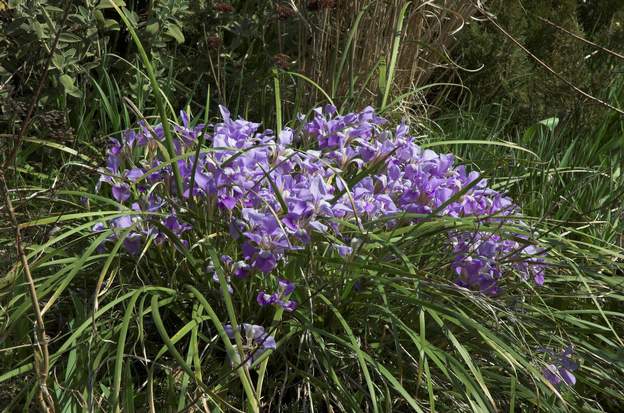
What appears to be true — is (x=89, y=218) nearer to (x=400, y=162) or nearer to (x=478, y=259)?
(x=400, y=162)

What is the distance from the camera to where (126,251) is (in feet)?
7.61

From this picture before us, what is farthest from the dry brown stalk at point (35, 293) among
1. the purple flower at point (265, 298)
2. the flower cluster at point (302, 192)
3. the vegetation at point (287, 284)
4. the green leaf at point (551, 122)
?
the green leaf at point (551, 122)

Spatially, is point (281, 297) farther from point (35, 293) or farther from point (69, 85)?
point (69, 85)

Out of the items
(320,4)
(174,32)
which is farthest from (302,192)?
(174,32)

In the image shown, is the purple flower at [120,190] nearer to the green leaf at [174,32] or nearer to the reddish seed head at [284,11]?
the reddish seed head at [284,11]

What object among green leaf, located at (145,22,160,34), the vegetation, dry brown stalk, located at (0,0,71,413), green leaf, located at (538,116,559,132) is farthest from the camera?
green leaf, located at (538,116,559,132)

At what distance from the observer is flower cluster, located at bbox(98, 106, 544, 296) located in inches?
82.9

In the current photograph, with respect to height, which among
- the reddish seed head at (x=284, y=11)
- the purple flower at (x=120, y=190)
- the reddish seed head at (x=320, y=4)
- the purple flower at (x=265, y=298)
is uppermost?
the reddish seed head at (x=320, y=4)

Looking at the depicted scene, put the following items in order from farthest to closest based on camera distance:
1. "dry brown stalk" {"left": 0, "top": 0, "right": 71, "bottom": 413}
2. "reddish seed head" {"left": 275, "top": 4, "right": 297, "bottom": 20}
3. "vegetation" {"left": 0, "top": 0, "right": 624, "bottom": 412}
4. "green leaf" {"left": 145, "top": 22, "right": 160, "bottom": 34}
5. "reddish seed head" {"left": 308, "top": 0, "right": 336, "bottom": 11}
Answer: "green leaf" {"left": 145, "top": 22, "right": 160, "bottom": 34} < "reddish seed head" {"left": 275, "top": 4, "right": 297, "bottom": 20} < "reddish seed head" {"left": 308, "top": 0, "right": 336, "bottom": 11} < "vegetation" {"left": 0, "top": 0, "right": 624, "bottom": 412} < "dry brown stalk" {"left": 0, "top": 0, "right": 71, "bottom": 413}

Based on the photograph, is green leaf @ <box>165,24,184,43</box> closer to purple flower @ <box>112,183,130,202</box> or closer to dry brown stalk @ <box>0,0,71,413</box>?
purple flower @ <box>112,183,130,202</box>

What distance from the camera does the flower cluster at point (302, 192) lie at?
2.11 metres

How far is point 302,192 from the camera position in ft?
6.96

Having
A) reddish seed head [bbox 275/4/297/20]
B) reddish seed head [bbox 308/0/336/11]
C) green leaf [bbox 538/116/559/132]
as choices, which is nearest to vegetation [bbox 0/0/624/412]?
reddish seed head [bbox 308/0/336/11]

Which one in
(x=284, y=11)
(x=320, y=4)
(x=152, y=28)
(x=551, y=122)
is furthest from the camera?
(x=551, y=122)
